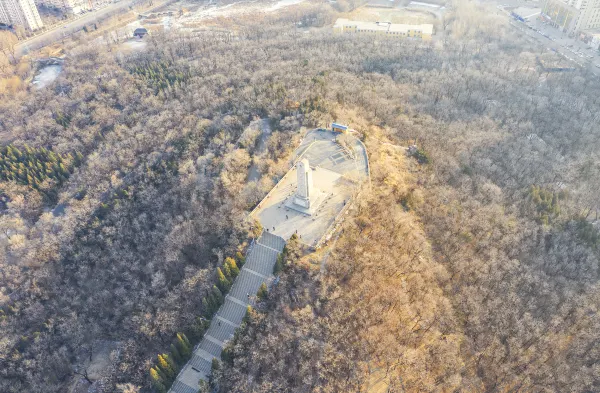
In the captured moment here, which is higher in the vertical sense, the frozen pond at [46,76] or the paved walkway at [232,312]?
the frozen pond at [46,76]

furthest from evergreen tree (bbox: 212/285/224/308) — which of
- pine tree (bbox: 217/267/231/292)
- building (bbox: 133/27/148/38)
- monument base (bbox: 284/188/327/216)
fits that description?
building (bbox: 133/27/148/38)

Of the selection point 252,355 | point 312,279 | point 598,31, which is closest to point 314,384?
point 252,355

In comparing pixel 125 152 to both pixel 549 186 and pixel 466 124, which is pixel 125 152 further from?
pixel 549 186

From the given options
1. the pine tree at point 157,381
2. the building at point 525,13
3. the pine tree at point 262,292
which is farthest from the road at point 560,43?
the pine tree at point 157,381

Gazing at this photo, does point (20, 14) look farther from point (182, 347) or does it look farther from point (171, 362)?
point (171, 362)

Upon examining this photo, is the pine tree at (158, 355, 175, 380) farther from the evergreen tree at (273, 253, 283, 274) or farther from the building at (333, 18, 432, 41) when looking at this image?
the building at (333, 18, 432, 41)

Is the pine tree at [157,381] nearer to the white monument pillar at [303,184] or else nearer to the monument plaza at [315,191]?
the monument plaza at [315,191]

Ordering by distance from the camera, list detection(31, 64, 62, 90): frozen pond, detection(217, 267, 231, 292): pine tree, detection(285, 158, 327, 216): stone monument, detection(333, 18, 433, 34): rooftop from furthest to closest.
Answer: detection(333, 18, 433, 34): rooftop < detection(31, 64, 62, 90): frozen pond < detection(285, 158, 327, 216): stone monument < detection(217, 267, 231, 292): pine tree
